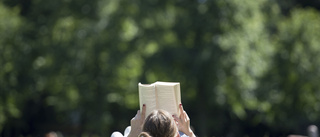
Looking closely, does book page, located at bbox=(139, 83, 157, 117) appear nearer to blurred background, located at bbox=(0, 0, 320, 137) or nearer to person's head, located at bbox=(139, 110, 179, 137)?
person's head, located at bbox=(139, 110, 179, 137)

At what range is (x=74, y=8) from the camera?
976 inches

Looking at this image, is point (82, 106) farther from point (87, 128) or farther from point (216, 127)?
point (216, 127)

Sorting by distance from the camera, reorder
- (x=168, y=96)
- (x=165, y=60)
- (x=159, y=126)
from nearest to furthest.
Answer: (x=159, y=126) < (x=168, y=96) < (x=165, y=60)

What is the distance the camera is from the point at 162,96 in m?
4.09

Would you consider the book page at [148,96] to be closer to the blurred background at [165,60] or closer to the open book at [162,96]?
the open book at [162,96]

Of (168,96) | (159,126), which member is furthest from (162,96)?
(159,126)

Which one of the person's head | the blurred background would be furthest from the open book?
the blurred background

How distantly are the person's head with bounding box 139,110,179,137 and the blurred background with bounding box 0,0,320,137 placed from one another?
62.2ft

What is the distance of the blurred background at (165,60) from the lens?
22859mm

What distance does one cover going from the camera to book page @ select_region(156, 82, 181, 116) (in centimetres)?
407

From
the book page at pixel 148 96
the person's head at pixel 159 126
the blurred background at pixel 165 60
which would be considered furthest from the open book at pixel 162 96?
the blurred background at pixel 165 60

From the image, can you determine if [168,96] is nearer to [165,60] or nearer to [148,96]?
[148,96]

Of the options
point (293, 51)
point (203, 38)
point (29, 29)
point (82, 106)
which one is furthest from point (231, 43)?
point (29, 29)

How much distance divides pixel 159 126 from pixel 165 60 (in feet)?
64.1
